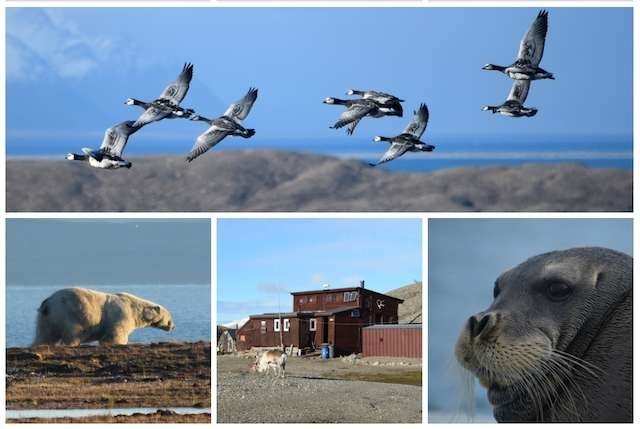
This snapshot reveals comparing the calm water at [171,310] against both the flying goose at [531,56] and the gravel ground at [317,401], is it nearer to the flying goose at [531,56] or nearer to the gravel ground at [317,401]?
the gravel ground at [317,401]

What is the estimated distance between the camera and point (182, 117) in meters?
19.4

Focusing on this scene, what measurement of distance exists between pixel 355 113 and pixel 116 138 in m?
3.39

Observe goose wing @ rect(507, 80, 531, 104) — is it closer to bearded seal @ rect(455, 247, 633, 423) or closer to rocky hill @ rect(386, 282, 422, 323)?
rocky hill @ rect(386, 282, 422, 323)

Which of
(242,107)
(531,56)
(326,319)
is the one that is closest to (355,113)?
(242,107)

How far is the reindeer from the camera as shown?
1698 cm

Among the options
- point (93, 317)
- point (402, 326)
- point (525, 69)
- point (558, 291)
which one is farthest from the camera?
point (525, 69)

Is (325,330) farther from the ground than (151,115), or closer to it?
closer to it

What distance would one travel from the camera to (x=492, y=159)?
23062mm

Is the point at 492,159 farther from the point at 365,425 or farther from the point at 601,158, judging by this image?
the point at 365,425

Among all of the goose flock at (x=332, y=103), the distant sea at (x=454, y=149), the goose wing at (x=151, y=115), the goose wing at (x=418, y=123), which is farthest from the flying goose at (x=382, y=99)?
the goose wing at (x=151, y=115)

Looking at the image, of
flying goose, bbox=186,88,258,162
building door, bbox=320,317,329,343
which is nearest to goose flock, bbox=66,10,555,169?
flying goose, bbox=186,88,258,162

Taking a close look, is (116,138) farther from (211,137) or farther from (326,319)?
(326,319)

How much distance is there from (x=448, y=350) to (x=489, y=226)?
163 cm

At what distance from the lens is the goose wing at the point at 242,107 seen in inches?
763
